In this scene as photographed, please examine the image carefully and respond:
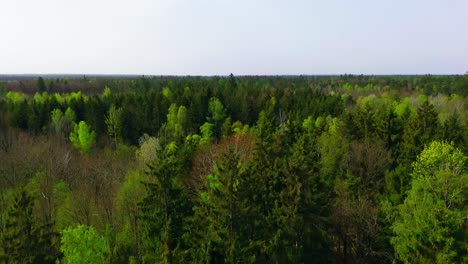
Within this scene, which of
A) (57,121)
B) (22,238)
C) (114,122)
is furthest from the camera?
(57,121)

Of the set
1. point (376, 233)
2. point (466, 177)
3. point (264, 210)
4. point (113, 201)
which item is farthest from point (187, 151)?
point (466, 177)

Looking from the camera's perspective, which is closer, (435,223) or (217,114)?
(435,223)

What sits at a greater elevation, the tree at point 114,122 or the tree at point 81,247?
the tree at point 114,122

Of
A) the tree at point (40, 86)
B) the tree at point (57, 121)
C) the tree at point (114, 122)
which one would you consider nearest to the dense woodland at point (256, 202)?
the tree at point (57, 121)

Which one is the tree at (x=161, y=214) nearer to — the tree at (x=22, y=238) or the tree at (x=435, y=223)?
the tree at (x=22, y=238)

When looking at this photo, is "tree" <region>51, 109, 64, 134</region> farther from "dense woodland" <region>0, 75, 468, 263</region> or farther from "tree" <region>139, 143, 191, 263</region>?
"tree" <region>139, 143, 191, 263</region>

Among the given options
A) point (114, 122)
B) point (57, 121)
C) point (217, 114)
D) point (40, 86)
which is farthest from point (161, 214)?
point (40, 86)

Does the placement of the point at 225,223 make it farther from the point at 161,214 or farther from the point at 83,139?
the point at 83,139
